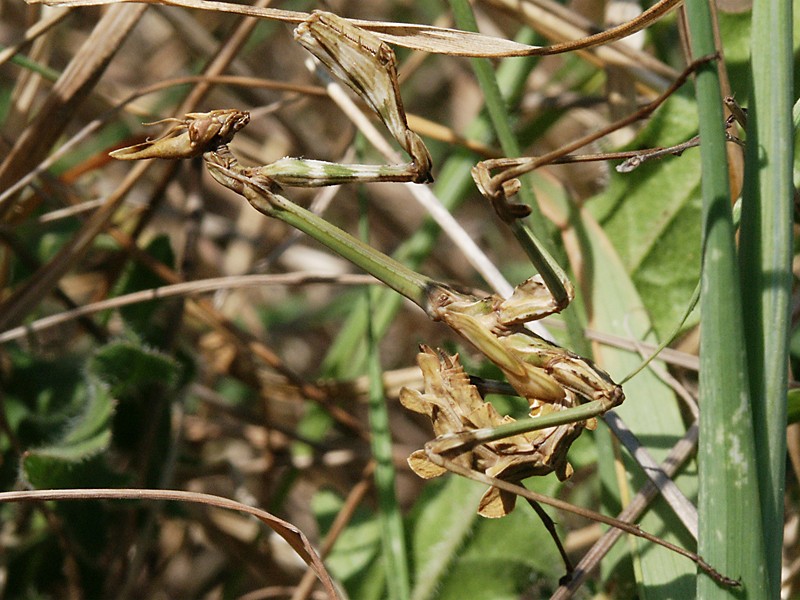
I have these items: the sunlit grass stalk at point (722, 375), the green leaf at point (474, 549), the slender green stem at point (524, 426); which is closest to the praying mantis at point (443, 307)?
the slender green stem at point (524, 426)

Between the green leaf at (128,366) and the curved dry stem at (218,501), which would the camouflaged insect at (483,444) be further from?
the green leaf at (128,366)

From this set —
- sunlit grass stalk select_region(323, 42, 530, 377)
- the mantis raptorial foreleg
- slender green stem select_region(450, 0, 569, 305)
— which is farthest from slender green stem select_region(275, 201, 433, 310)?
sunlit grass stalk select_region(323, 42, 530, 377)

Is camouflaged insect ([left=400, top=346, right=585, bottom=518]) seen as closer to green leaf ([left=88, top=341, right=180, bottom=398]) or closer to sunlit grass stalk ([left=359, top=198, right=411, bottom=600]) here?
sunlit grass stalk ([left=359, top=198, right=411, bottom=600])

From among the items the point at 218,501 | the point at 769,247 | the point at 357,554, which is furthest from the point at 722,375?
the point at 357,554

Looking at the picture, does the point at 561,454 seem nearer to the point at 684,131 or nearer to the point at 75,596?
the point at 684,131

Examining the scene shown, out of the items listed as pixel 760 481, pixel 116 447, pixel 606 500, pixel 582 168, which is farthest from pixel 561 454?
pixel 582 168

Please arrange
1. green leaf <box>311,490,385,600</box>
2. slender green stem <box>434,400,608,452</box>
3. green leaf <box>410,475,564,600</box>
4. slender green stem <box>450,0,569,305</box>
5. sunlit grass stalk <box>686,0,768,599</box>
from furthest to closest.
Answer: green leaf <box>311,490,385,600</box> < green leaf <box>410,475,564,600</box> < slender green stem <box>450,0,569,305</box> < slender green stem <box>434,400,608,452</box> < sunlit grass stalk <box>686,0,768,599</box>

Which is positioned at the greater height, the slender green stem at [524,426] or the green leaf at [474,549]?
the slender green stem at [524,426]
